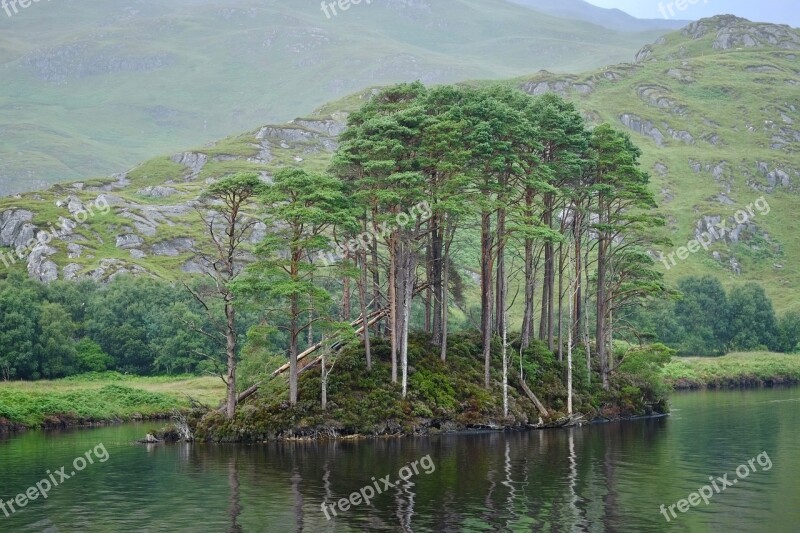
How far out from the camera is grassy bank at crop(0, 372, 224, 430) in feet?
233

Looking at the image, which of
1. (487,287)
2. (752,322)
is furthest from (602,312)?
(752,322)

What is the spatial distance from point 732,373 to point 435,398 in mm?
66481

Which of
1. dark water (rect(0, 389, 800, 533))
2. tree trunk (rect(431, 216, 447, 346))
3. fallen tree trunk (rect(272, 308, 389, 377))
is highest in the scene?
tree trunk (rect(431, 216, 447, 346))

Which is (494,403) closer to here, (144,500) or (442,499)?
(442,499)

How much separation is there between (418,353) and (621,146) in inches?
1011

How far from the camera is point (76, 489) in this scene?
137 feet

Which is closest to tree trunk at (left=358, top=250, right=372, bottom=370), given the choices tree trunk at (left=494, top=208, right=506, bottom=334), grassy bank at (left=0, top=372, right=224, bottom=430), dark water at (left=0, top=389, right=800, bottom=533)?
dark water at (left=0, top=389, right=800, bottom=533)

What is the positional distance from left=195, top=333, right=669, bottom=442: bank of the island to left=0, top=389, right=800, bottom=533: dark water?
106 inches

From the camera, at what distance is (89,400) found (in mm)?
77625

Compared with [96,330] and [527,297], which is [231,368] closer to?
[527,297]

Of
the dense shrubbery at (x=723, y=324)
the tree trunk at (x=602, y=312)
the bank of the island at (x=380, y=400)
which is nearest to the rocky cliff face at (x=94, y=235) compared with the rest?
the bank of the island at (x=380, y=400)

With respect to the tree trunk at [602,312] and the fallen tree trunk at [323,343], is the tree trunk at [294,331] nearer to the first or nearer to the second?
the fallen tree trunk at [323,343]

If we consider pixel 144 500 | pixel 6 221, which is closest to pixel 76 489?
pixel 144 500

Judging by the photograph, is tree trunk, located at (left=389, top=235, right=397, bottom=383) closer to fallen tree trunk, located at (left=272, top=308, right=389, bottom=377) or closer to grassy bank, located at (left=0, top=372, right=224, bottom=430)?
fallen tree trunk, located at (left=272, top=308, right=389, bottom=377)
